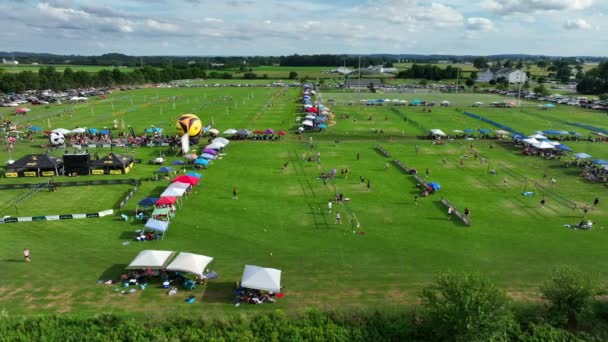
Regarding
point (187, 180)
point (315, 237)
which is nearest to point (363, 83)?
point (187, 180)

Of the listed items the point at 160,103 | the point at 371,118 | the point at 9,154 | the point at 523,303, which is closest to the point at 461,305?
the point at 523,303

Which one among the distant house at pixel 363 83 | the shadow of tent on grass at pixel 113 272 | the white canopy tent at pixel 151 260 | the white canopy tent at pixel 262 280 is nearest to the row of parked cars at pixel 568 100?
the distant house at pixel 363 83

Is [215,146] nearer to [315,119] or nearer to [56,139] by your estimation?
[56,139]

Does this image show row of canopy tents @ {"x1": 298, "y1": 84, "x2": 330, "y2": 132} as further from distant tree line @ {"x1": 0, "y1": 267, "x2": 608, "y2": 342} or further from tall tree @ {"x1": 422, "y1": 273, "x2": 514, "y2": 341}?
tall tree @ {"x1": 422, "y1": 273, "x2": 514, "y2": 341}

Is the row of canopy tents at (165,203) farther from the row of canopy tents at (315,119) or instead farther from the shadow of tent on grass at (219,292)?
the row of canopy tents at (315,119)

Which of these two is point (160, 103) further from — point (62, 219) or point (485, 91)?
point (485, 91)

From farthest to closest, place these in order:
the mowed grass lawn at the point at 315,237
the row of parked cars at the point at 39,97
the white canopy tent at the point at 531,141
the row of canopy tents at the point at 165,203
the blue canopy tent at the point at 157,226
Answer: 1. the row of parked cars at the point at 39,97
2. the white canopy tent at the point at 531,141
3. the row of canopy tents at the point at 165,203
4. the blue canopy tent at the point at 157,226
5. the mowed grass lawn at the point at 315,237
